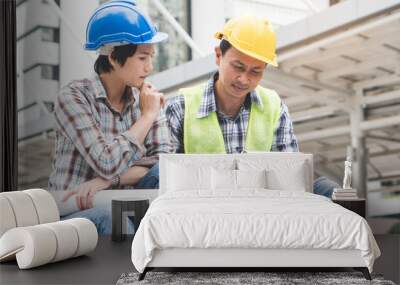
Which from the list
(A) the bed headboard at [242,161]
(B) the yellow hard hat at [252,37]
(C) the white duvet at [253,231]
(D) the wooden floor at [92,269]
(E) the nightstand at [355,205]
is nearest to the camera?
(C) the white duvet at [253,231]

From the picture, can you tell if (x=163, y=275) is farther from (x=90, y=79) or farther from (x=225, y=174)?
(x=90, y=79)

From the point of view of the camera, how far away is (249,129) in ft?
20.8

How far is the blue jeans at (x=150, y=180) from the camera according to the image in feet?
21.0

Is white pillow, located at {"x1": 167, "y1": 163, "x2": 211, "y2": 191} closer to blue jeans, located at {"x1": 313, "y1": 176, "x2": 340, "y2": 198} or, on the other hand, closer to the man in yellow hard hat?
the man in yellow hard hat

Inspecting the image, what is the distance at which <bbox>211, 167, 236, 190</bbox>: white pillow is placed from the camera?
5.60 meters

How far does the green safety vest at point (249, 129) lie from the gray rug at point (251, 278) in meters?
2.05

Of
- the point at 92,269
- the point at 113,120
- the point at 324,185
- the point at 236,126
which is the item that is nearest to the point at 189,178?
the point at 236,126

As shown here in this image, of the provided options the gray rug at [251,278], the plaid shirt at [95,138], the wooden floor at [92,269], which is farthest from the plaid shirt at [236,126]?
the gray rug at [251,278]

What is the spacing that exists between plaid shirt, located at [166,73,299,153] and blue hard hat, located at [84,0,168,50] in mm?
823

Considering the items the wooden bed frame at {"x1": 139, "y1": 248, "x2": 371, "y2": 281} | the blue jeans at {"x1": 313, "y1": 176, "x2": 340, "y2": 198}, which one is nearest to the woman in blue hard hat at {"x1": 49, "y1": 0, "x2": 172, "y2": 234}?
the blue jeans at {"x1": 313, "y1": 176, "x2": 340, "y2": 198}

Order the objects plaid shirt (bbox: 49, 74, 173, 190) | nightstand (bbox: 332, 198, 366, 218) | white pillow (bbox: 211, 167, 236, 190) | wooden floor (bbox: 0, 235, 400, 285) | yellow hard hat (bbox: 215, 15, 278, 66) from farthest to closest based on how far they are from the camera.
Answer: plaid shirt (bbox: 49, 74, 173, 190), yellow hard hat (bbox: 215, 15, 278, 66), nightstand (bbox: 332, 198, 366, 218), white pillow (bbox: 211, 167, 236, 190), wooden floor (bbox: 0, 235, 400, 285)

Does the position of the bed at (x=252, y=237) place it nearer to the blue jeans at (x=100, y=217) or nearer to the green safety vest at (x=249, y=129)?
the green safety vest at (x=249, y=129)

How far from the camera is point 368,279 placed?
4.26 meters

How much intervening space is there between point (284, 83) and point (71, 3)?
240 cm
